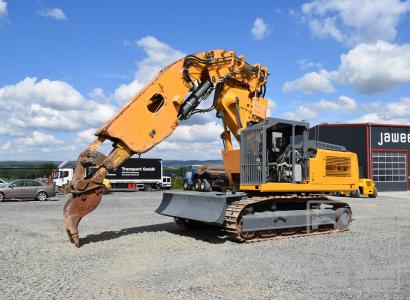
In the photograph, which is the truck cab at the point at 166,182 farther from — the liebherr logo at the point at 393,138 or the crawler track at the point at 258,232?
the crawler track at the point at 258,232

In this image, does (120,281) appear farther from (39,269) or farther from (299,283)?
(299,283)

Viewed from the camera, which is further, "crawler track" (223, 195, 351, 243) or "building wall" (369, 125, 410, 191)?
"building wall" (369, 125, 410, 191)

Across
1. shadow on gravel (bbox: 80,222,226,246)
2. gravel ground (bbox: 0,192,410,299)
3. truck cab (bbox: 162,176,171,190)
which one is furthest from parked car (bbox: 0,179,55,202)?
truck cab (bbox: 162,176,171,190)

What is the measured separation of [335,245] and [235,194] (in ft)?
8.86

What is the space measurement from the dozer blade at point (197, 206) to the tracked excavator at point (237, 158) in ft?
0.09

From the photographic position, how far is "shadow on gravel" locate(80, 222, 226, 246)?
11.4 metres

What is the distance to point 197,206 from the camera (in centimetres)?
1159

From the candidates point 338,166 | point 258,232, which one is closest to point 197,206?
point 258,232

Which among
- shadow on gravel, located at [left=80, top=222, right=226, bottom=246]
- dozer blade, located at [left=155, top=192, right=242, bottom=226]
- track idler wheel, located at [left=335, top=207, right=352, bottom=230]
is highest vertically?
dozer blade, located at [left=155, top=192, right=242, bottom=226]

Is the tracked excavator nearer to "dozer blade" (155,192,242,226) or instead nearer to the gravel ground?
"dozer blade" (155,192,242,226)

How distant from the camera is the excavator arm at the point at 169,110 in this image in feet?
32.8

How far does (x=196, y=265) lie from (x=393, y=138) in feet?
126

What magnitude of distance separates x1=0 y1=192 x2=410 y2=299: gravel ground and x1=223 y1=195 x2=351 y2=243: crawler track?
0.32 meters

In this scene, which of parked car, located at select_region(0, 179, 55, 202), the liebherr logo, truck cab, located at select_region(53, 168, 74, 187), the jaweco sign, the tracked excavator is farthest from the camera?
the liebherr logo
